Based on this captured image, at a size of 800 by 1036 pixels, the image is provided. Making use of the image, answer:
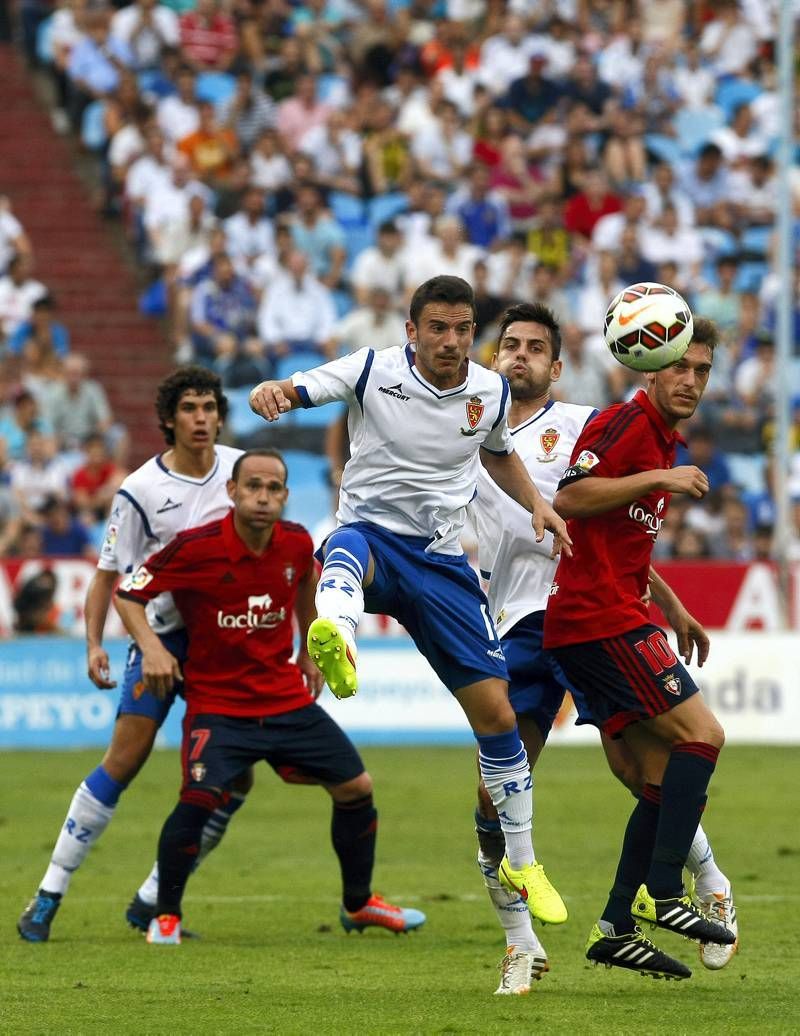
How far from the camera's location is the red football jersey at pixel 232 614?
30.0ft

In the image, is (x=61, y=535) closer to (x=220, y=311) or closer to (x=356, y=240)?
(x=220, y=311)

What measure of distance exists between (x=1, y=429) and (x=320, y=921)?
11.8 metres

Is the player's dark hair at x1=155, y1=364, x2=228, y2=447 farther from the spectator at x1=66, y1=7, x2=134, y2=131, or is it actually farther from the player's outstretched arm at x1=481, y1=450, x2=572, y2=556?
the spectator at x1=66, y1=7, x2=134, y2=131

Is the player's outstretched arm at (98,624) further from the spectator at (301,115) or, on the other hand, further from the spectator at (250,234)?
the spectator at (301,115)

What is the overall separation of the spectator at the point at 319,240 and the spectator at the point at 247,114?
1547 millimetres

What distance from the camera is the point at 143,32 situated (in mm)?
24391

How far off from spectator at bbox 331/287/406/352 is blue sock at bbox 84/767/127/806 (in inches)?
474

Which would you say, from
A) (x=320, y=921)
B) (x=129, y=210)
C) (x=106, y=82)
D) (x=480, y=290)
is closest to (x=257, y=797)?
(x=320, y=921)

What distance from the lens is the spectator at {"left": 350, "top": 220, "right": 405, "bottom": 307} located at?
22016 mm

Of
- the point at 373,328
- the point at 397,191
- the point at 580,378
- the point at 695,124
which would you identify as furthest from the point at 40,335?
the point at 695,124

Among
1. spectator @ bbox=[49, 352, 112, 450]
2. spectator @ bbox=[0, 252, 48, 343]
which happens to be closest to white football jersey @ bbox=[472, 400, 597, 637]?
spectator @ bbox=[49, 352, 112, 450]

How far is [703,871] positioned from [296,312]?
1464cm

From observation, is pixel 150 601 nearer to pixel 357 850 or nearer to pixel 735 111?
pixel 357 850

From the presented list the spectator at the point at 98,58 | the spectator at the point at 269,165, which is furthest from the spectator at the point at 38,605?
the spectator at the point at 98,58
